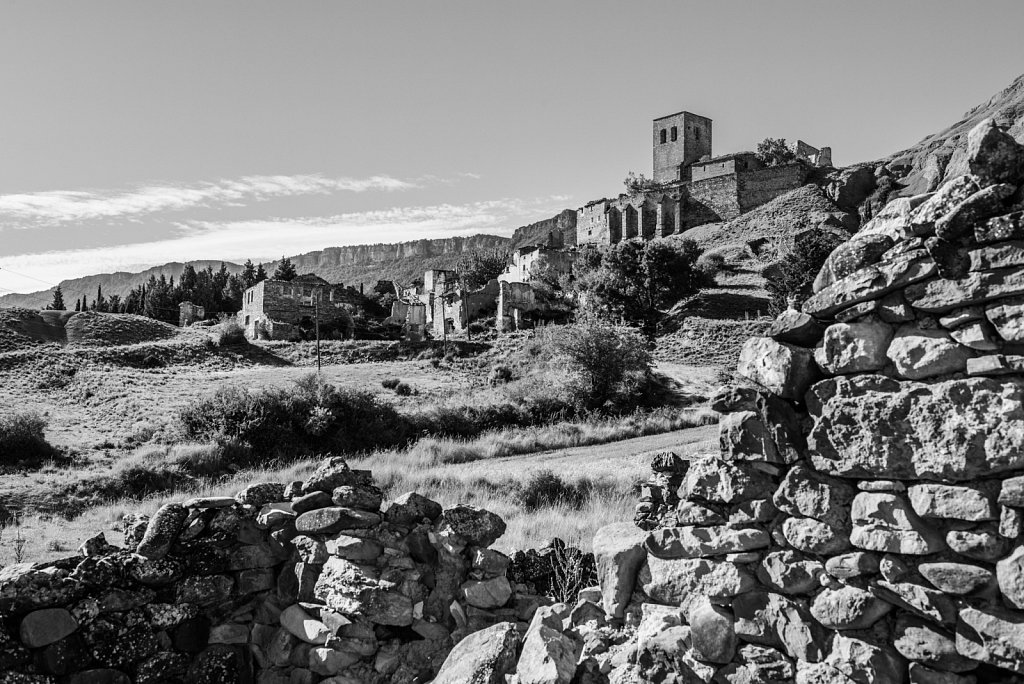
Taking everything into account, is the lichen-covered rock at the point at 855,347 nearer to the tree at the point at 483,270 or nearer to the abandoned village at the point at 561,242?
the abandoned village at the point at 561,242

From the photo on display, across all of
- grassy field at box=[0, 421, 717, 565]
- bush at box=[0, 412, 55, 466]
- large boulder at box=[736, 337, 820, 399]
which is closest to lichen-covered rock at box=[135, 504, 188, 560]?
grassy field at box=[0, 421, 717, 565]

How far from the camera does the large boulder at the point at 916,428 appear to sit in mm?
3482

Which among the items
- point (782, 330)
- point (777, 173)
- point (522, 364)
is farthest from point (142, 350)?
point (777, 173)

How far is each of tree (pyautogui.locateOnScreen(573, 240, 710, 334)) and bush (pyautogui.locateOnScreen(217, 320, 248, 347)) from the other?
911 inches

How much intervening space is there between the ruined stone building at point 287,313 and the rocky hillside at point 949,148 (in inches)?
1406

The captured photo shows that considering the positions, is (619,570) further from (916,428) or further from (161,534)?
(161,534)

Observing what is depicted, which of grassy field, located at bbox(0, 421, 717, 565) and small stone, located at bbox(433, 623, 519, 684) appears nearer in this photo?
small stone, located at bbox(433, 623, 519, 684)

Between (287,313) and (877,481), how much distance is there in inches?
1793

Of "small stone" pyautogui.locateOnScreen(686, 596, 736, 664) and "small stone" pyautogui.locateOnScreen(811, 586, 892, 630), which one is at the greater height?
"small stone" pyautogui.locateOnScreen(811, 586, 892, 630)

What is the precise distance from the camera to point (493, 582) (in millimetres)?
5770

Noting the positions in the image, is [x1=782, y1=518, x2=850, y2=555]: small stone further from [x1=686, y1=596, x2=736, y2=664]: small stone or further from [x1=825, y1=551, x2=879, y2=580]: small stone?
[x1=686, y1=596, x2=736, y2=664]: small stone

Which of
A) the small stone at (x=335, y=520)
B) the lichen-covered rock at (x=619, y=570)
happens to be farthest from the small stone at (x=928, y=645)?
the small stone at (x=335, y=520)

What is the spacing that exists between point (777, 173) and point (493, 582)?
9112 centimetres

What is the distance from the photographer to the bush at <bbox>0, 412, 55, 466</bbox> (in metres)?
18.8
